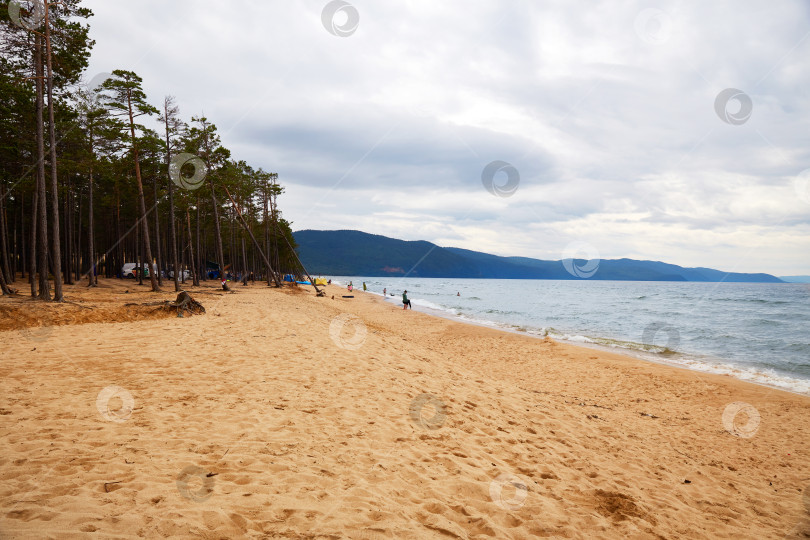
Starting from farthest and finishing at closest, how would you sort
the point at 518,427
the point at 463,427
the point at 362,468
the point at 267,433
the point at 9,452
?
the point at 518,427
the point at 463,427
the point at 267,433
the point at 362,468
the point at 9,452

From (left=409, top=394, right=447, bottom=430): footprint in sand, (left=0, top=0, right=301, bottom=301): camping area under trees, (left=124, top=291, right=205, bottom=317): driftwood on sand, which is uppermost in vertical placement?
(left=0, top=0, right=301, bottom=301): camping area under trees

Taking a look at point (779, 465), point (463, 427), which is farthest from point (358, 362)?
point (779, 465)

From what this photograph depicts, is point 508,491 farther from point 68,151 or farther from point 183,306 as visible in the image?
point 68,151

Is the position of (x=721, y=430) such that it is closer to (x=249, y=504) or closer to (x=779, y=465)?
(x=779, y=465)

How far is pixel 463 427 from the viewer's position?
7.11 metres

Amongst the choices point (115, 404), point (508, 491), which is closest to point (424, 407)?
point (508, 491)

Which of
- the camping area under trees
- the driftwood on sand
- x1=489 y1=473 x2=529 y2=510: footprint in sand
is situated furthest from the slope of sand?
the camping area under trees

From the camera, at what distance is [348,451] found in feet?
18.5

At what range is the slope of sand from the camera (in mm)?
4023

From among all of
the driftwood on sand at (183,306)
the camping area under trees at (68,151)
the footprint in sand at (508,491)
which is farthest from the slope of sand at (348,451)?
the camping area under trees at (68,151)

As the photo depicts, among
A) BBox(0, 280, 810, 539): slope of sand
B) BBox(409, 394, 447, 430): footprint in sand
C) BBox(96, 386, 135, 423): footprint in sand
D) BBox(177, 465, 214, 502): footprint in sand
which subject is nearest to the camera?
BBox(0, 280, 810, 539): slope of sand

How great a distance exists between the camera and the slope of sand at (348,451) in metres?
4.02

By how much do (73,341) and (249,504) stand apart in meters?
10.7

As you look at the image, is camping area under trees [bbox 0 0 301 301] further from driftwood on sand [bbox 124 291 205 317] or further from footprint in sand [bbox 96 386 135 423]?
footprint in sand [bbox 96 386 135 423]
